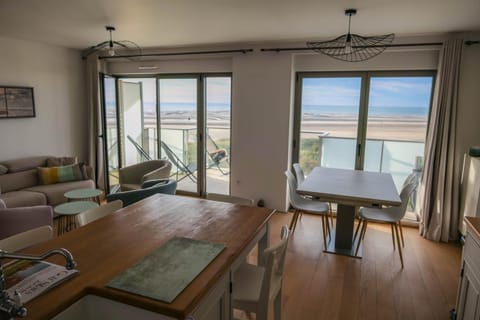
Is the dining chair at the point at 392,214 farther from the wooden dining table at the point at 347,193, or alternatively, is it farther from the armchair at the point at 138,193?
the armchair at the point at 138,193

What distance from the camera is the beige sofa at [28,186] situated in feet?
13.4

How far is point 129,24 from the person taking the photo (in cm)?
369

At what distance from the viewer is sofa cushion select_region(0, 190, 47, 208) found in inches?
154

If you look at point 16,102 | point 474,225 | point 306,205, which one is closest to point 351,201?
point 306,205

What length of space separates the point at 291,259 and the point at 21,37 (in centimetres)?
476

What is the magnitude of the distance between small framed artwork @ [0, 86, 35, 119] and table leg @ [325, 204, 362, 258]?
4642 millimetres

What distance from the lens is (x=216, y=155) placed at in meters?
5.57

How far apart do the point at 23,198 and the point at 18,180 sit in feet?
1.80

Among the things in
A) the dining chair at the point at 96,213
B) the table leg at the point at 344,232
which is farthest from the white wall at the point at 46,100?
the table leg at the point at 344,232

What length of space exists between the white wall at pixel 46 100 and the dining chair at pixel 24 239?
3.56 metres

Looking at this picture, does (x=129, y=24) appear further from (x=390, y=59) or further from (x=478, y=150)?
(x=478, y=150)

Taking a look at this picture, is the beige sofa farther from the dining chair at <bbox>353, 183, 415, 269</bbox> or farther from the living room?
the dining chair at <bbox>353, 183, 415, 269</bbox>

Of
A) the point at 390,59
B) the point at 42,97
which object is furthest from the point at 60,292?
the point at 42,97

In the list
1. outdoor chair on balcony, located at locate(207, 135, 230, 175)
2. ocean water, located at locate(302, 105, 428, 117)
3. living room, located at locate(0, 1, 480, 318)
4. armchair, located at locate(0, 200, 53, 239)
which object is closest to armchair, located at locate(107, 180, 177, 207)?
armchair, located at locate(0, 200, 53, 239)
